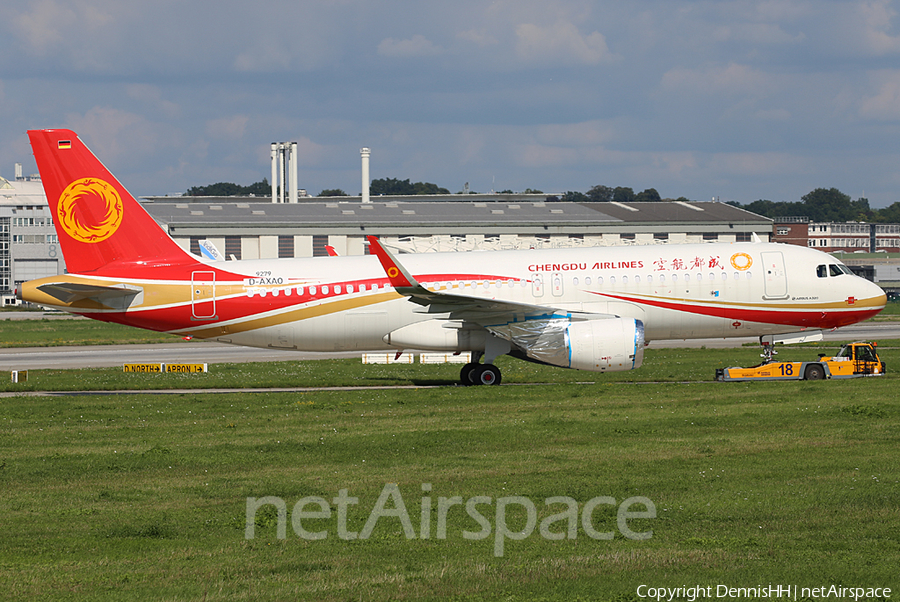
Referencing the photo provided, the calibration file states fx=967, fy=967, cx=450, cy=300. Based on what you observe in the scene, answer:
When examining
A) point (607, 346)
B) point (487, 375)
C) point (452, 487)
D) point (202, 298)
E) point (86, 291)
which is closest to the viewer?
point (452, 487)

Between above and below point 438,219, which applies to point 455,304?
below

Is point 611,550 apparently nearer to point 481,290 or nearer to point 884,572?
point 884,572

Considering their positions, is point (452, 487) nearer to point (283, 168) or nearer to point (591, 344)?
point (591, 344)

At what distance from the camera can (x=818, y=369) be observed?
33188mm

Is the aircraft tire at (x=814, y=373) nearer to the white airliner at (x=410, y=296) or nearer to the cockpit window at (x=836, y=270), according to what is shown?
the white airliner at (x=410, y=296)

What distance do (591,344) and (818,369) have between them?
8580 millimetres

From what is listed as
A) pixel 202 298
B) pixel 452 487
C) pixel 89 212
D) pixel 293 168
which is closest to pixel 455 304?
pixel 202 298

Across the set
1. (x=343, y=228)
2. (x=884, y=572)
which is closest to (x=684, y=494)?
(x=884, y=572)

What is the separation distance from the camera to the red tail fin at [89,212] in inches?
1256

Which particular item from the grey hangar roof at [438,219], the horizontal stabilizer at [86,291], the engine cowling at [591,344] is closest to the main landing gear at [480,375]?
the engine cowling at [591,344]

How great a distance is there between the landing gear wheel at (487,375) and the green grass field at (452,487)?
260cm

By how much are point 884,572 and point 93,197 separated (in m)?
27.8

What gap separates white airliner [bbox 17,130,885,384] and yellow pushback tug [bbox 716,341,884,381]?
1.24 m

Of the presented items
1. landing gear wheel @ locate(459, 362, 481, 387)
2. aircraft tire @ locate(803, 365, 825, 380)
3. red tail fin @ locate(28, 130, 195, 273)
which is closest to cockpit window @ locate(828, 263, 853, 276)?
aircraft tire @ locate(803, 365, 825, 380)
